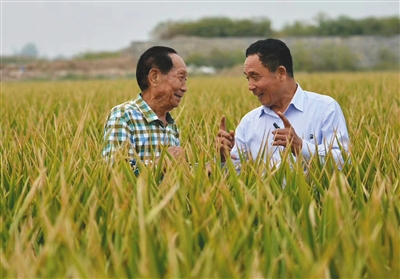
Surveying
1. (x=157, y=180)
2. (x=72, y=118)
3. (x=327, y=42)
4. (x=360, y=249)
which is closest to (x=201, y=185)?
(x=157, y=180)

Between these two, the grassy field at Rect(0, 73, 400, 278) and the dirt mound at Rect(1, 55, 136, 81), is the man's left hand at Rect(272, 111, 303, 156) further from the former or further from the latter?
the dirt mound at Rect(1, 55, 136, 81)

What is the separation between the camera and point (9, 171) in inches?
86.7

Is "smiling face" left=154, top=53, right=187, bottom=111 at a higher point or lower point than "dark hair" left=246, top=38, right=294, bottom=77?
lower

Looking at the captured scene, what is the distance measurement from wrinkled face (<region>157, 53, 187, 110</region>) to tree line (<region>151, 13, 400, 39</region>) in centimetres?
5110

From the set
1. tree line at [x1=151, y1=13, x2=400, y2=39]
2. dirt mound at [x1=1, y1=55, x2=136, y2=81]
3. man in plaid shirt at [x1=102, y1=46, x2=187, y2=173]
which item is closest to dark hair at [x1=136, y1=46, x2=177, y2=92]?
man in plaid shirt at [x1=102, y1=46, x2=187, y2=173]

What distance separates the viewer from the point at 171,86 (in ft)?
8.53

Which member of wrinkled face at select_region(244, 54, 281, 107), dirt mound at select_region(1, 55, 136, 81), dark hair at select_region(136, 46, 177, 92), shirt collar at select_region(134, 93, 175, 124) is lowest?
dirt mound at select_region(1, 55, 136, 81)

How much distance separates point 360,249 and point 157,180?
0.84 meters

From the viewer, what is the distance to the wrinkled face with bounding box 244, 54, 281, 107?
2609 mm

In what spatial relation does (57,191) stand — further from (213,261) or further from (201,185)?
(213,261)

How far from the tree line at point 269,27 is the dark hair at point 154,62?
168 feet

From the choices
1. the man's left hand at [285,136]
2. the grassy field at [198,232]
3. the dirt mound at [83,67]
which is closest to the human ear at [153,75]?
the man's left hand at [285,136]

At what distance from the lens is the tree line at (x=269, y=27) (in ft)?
173

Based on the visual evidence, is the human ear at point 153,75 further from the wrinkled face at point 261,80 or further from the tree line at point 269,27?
the tree line at point 269,27
